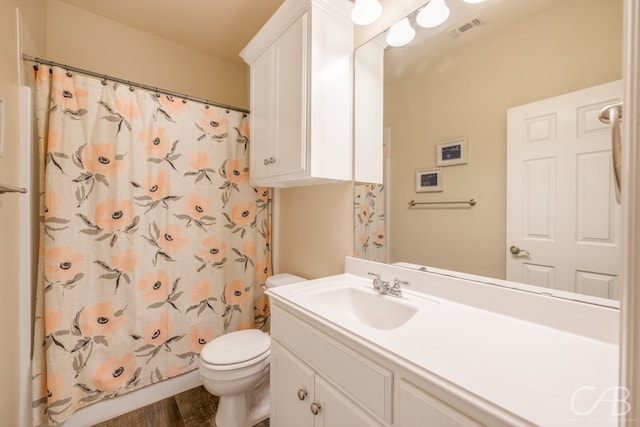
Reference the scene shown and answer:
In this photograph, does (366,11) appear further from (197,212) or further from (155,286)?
(155,286)

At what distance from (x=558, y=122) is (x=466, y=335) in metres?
0.74

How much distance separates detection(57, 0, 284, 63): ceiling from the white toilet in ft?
7.22

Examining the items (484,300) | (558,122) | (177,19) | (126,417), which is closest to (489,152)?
(558,122)

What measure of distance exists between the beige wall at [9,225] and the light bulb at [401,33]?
5.39 feet

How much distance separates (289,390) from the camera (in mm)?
1076

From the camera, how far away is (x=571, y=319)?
81 centimetres

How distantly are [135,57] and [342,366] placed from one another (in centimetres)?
262

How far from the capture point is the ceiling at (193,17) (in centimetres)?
181

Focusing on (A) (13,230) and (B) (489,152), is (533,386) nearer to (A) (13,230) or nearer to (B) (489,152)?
(B) (489,152)

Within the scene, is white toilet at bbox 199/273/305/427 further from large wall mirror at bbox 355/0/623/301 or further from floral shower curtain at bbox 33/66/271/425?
large wall mirror at bbox 355/0/623/301

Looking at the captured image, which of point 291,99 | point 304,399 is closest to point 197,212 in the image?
point 291,99

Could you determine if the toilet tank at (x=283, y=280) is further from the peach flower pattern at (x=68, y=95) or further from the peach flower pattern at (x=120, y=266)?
the peach flower pattern at (x=68, y=95)

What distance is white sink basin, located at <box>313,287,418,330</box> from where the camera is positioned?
1.10 meters

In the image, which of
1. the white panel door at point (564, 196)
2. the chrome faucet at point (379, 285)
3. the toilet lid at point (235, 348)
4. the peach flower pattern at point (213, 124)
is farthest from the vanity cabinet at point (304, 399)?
the peach flower pattern at point (213, 124)
